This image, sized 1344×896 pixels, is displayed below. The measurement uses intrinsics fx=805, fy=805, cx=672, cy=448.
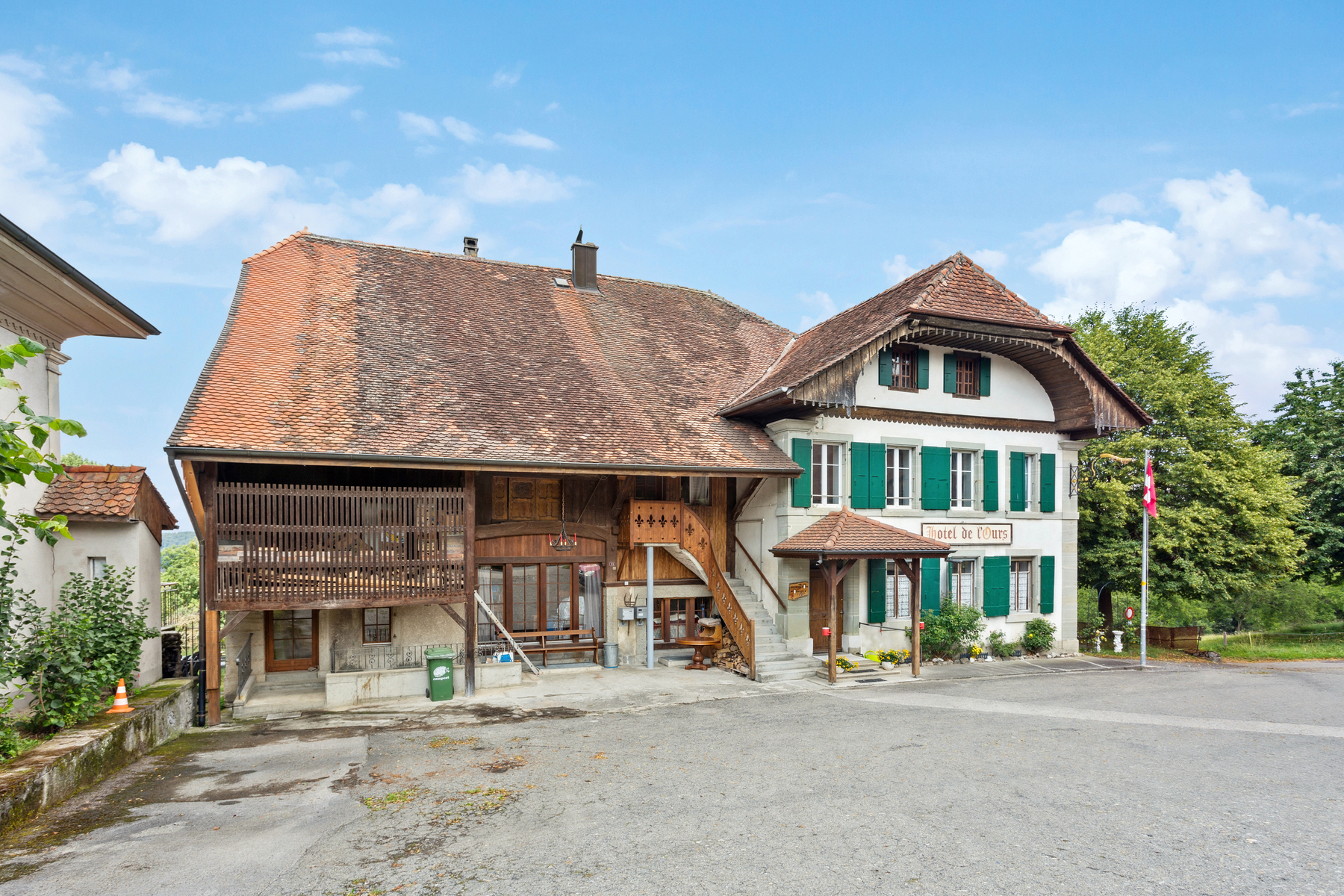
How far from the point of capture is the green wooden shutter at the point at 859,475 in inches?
693

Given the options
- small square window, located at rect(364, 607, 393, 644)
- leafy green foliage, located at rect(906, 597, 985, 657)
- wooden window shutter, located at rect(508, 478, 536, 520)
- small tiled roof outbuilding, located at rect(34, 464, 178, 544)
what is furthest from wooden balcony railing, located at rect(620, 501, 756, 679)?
small tiled roof outbuilding, located at rect(34, 464, 178, 544)

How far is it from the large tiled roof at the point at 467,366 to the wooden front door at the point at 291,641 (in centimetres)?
436

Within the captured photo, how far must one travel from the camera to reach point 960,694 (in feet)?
48.2

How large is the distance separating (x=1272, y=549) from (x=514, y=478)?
21.7m

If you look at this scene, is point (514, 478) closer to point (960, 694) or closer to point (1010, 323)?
point (960, 694)

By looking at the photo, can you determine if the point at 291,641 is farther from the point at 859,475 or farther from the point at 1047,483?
the point at 1047,483

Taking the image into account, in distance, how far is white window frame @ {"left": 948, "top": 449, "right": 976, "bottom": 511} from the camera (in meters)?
19.0

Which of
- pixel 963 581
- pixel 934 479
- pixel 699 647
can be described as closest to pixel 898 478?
pixel 934 479

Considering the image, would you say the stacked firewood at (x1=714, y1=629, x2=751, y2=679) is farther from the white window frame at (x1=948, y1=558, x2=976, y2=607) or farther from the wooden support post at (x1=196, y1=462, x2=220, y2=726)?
→ the wooden support post at (x1=196, y1=462, x2=220, y2=726)

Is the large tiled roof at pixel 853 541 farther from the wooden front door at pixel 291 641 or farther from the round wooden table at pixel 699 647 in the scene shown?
the wooden front door at pixel 291 641

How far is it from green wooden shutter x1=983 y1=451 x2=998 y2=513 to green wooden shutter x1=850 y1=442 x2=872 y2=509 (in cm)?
344

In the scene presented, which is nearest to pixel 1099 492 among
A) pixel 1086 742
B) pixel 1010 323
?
pixel 1010 323

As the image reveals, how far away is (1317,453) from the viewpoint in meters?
30.0

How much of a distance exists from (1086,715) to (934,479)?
6.57m
